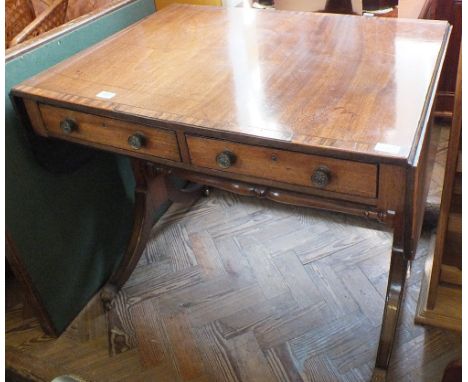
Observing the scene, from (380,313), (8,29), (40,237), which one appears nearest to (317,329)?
(380,313)

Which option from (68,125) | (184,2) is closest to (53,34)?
(68,125)

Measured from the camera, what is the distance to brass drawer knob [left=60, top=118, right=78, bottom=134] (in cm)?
110

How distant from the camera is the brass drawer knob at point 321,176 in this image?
0.89 m

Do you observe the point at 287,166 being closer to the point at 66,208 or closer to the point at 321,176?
the point at 321,176

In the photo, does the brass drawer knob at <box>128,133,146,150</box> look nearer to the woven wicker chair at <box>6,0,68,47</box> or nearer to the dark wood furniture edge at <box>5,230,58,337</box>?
the dark wood furniture edge at <box>5,230,58,337</box>

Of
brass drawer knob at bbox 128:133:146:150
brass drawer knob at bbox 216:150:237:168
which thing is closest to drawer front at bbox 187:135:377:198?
brass drawer knob at bbox 216:150:237:168

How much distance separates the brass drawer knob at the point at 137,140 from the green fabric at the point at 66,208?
0.33 m

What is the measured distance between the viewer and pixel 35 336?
1433mm

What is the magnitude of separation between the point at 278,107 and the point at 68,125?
0.46 metres

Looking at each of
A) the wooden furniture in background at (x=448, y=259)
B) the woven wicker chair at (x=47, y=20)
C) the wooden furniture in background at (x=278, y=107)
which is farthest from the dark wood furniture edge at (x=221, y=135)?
the woven wicker chair at (x=47, y=20)

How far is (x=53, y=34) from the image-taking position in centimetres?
124

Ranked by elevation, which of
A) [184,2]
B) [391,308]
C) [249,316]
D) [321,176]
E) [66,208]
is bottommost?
[249,316]

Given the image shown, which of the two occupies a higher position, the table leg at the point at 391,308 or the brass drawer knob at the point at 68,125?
the brass drawer knob at the point at 68,125

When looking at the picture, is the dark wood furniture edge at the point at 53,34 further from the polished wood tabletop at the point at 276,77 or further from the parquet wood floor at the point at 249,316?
the parquet wood floor at the point at 249,316
